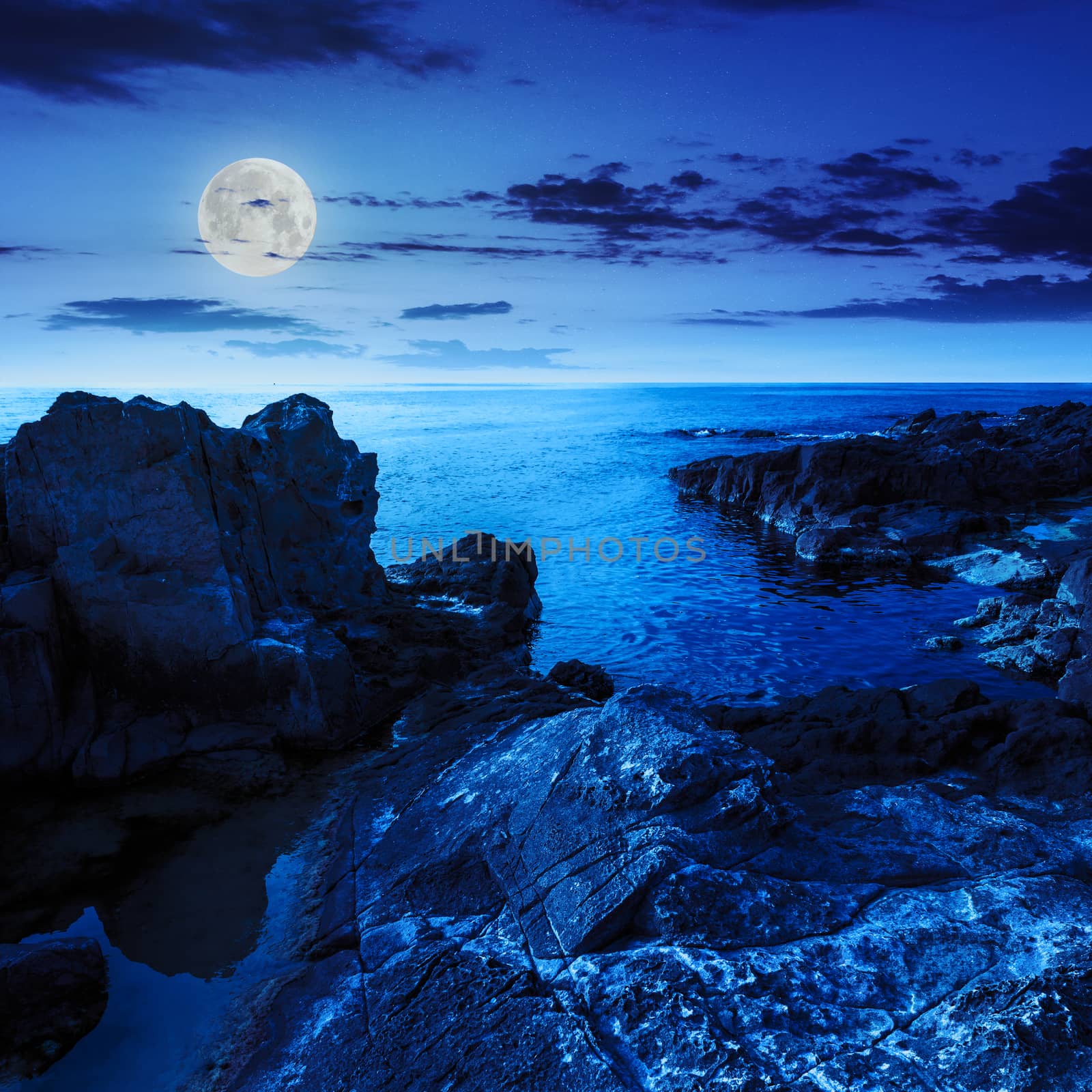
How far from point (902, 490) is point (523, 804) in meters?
31.8

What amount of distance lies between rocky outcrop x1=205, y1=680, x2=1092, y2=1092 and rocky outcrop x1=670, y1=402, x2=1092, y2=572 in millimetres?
20047

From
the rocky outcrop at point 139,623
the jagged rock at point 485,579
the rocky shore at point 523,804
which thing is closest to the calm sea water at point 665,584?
the jagged rock at point 485,579

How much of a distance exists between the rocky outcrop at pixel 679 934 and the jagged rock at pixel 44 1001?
5.81ft

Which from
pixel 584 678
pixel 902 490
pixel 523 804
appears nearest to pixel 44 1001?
pixel 523 804

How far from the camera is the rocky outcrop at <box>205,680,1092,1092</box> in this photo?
5.68 metres

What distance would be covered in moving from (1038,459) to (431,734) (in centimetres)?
3825

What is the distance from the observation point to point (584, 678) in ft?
55.7

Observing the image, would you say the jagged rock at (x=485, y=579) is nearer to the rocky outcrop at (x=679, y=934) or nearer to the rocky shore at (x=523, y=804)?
the rocky shore at (x=523, y=804)

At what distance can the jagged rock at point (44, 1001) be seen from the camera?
7.27 meters

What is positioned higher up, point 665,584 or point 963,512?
point 963,512

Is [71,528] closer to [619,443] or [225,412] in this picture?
[619,443]

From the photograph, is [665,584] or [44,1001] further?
[665,584]

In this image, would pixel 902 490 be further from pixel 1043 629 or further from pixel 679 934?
pixel 679 934

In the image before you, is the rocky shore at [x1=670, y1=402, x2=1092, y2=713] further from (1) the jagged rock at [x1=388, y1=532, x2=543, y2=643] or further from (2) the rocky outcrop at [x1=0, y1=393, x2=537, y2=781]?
(2) the rocky outcrop at [x1=0, y1=393, x2=537, y2=781]
